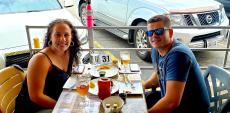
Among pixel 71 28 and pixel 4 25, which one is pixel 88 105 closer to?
pixel 71 28

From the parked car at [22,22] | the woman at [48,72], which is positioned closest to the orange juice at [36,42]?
the parked car at [22,22]

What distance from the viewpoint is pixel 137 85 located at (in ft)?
8.42

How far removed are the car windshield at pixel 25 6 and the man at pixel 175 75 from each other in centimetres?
315

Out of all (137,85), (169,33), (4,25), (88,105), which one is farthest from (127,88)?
(4,25)

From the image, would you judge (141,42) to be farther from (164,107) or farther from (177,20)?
(164,107)

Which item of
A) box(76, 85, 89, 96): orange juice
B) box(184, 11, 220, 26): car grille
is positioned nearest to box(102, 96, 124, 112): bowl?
box(76, 85, 89, 96): orange juice

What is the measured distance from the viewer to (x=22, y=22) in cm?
465

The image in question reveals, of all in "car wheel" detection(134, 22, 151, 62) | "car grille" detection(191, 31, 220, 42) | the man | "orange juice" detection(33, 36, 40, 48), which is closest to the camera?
the man

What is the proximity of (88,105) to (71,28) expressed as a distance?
936 mm

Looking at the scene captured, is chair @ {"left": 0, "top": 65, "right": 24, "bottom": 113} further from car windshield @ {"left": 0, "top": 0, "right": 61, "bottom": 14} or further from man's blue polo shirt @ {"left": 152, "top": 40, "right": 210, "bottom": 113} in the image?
car windshield @ {"left": 0, "top": 0, "right": 61, "bottom": 14}

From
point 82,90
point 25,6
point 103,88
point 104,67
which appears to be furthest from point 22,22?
point 103,88

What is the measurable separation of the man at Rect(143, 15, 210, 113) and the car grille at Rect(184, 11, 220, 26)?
2.61 metres

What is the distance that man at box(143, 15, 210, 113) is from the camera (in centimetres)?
226

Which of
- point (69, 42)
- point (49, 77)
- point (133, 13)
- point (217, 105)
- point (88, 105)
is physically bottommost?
point (217, 105)
